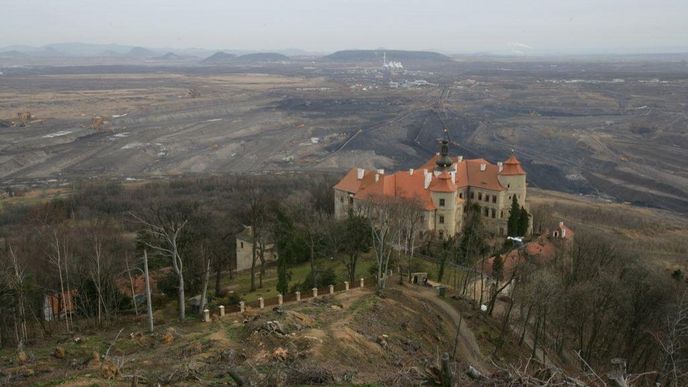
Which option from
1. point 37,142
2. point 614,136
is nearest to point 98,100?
point 37,142

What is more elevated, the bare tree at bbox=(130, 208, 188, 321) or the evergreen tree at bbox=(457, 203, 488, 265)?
the bare tree at bbox=(130, 208, 188, 321)

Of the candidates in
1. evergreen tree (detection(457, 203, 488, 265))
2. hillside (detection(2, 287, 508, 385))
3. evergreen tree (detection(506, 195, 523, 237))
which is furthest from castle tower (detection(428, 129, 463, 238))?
hillside (detection(2, 287, 508, 385))

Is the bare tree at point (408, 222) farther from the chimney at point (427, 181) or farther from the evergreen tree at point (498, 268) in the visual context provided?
the evergreen tree at point (498, 268)

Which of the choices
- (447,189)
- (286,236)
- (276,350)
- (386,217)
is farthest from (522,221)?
(276,350)

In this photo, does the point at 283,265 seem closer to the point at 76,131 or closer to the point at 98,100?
the point at 76,131

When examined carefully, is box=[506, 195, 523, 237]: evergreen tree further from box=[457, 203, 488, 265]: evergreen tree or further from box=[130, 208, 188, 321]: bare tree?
box=[130, 208, 188, 321]: bare tree

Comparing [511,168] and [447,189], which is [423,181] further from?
[511,168]
